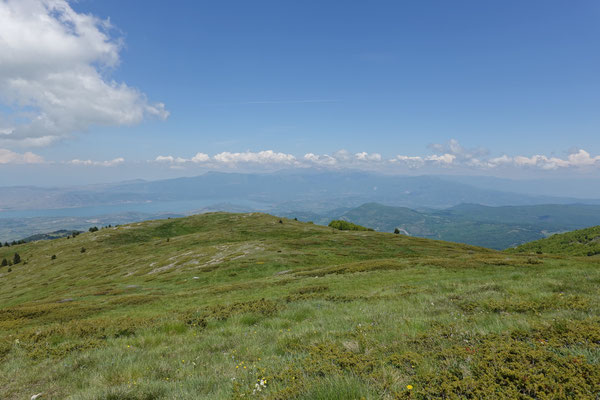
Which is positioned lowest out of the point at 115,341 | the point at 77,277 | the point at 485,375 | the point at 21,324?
the point at 77,277

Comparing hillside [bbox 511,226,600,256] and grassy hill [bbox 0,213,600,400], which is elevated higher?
grassy hill [bbox 0,213,600,400]

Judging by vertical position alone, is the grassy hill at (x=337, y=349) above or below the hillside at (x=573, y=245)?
above

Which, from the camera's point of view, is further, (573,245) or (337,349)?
(573,245)

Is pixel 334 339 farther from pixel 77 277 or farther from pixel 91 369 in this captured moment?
pixel 77 277

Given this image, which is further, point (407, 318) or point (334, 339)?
point (407, 318)

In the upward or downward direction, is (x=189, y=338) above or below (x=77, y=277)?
above

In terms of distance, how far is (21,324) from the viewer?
16562 millimetres

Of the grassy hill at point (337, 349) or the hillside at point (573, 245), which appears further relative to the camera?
the hillside at point (573, 245)

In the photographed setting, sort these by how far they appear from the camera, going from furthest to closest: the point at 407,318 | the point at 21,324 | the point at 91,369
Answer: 1. the point at 21,324
2. the point at 407,318
3. the point at 91,369

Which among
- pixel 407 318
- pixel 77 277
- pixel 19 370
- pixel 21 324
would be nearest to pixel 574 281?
pixel 407 318

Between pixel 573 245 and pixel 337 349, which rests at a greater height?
pixel 337 349

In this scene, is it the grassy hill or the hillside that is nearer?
the grassy hill

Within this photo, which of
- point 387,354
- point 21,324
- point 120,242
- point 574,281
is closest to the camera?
point 387,354

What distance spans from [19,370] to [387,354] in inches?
438
